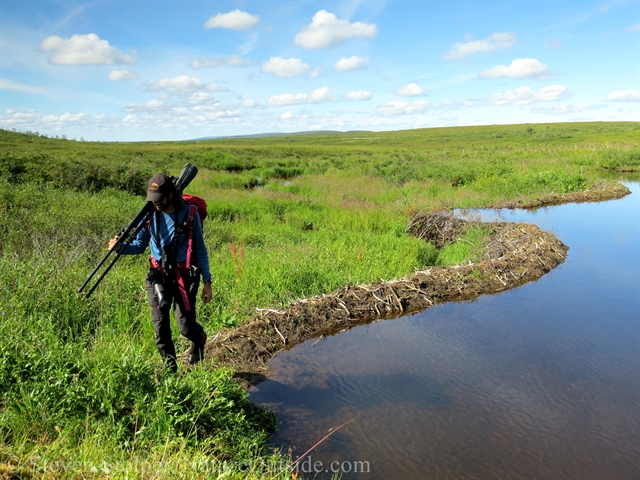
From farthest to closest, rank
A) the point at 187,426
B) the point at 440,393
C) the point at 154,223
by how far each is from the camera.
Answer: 1. the point at 440,393
2. the point at 154,223
3. the point at 187,426

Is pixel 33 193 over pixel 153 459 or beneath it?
over

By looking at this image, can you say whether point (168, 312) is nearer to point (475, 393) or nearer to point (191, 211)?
point (191, 211)

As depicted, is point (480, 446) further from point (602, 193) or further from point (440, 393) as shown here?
point (602, 193)

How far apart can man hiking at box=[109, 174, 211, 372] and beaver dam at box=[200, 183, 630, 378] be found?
828 mm

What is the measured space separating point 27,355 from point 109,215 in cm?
677

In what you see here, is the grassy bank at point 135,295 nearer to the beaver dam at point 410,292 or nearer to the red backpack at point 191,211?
the beaver dam at point 410,292

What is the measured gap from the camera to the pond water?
3.66 metres

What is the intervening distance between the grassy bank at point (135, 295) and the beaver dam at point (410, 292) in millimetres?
391

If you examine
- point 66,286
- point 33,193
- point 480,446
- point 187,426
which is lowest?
point 480,446

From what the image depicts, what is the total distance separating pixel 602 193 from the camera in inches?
720

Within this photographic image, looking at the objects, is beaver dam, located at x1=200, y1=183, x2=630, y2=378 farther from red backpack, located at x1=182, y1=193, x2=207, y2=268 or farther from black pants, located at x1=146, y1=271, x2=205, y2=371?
red backpack, located at x1=182, y1=193, x2=207, y2=268

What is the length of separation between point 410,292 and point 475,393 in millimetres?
2715

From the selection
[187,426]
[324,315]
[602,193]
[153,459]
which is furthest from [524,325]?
[602,193]

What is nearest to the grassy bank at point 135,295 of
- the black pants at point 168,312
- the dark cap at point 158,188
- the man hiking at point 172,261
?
the black pants at point 168,312
